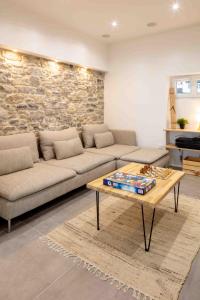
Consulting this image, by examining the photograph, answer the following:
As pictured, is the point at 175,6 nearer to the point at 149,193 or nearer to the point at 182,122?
the point at 182,122

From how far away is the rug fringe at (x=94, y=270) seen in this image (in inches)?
62.0

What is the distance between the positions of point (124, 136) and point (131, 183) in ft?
9.06

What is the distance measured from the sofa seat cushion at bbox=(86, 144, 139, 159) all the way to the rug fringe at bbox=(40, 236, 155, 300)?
7.07 feet

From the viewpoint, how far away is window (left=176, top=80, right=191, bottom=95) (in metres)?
4.26

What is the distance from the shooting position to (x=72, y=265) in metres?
1.86

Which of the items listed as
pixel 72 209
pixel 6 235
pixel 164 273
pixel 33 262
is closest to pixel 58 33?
pixel 72 209

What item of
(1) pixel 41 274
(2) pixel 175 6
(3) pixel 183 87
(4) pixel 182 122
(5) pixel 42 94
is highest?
(2) pixel 175 6

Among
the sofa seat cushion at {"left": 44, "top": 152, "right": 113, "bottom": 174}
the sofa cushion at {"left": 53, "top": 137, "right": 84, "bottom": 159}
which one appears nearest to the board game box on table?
the sofa seat cushion at {"left": 44, "top": 152, "right": 113, "bottom": 174}

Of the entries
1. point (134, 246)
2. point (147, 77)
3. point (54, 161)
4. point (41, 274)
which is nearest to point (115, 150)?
point (54, 161)

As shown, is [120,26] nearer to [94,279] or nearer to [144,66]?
[144,66]

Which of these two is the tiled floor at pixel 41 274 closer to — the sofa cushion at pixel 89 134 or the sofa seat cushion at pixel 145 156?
the sofa seat cushion at pixel 145 156

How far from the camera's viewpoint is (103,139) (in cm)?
461

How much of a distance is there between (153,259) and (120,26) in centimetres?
371

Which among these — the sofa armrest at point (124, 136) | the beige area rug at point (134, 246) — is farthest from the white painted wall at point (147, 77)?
the beige area rug at point (134, 246)
